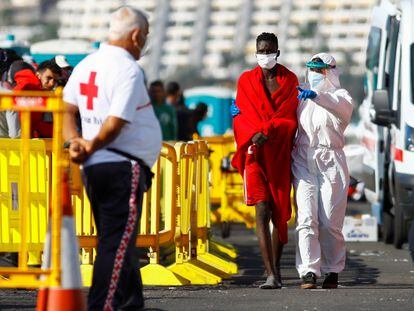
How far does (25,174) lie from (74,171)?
323 centimetres

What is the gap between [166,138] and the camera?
24.5 m

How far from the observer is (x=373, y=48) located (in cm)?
2102

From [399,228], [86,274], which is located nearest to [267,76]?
[86,274]

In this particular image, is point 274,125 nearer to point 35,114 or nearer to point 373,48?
point 35,114

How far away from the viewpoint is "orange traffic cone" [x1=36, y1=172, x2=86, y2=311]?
886cm

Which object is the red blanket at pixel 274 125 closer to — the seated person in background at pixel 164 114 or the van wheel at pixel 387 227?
the van wheel at pixel 387 227

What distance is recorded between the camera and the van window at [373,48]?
2041cm

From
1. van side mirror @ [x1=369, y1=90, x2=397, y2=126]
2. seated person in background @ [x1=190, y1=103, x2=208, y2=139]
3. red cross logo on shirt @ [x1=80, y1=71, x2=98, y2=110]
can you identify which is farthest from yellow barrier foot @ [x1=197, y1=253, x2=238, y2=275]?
seated person in background @ [x1=190, y1=103, x2=208, y2=139]

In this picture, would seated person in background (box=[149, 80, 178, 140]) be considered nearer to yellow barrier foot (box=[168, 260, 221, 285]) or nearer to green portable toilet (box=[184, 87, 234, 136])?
yellow barrier foot (box=[168, 260, 221, 285])

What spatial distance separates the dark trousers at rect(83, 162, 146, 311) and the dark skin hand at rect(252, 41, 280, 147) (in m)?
3.64

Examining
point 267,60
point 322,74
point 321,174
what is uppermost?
point 267,60

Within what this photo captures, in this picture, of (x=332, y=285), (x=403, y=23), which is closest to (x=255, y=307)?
(x=332, y=285)

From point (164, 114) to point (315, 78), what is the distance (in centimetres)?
1111

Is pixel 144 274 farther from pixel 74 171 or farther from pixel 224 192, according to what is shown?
pixel 224 192
